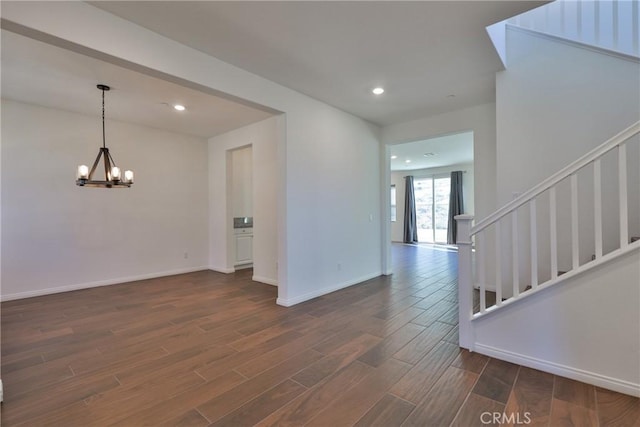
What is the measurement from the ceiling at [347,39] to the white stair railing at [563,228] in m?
1.44

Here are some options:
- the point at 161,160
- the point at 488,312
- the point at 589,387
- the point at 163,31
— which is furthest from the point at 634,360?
the point at 161,160

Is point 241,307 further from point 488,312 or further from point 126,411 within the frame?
point 488,312

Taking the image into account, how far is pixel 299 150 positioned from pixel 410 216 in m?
7.61

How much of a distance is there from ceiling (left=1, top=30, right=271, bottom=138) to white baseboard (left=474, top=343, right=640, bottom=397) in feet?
13.7

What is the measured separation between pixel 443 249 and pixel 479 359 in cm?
683

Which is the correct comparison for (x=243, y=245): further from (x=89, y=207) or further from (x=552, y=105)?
(x=552, y=105)

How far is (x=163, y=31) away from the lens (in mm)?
2443

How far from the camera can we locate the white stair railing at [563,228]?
1.95 m

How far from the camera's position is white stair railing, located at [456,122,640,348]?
1954 mm

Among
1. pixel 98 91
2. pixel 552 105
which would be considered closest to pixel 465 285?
pixel 552 105

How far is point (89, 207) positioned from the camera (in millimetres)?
4668

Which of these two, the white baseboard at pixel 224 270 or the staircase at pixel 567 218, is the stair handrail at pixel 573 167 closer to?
the staircase at pixel 567 218

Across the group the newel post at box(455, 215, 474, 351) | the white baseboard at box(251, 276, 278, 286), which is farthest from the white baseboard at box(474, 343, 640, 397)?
the white baseboard at box(251, 276, 278, 286)

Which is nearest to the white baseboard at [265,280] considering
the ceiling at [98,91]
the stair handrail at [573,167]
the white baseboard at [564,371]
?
the ceiling at [98,91]
